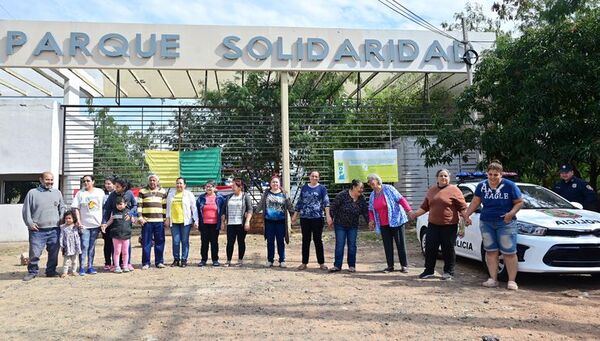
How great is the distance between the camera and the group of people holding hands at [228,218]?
648 cm

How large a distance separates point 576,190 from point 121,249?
311 inches

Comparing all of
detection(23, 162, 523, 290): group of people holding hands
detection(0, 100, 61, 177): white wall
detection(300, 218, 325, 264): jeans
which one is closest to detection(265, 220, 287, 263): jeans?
detection(23, 162, 523, 290): group of people holding hands

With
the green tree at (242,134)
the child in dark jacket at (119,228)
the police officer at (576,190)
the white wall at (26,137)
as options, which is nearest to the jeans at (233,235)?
the child in dark jacket at (119,228)

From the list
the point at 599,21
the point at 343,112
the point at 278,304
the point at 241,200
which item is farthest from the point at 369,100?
the point at 278,304

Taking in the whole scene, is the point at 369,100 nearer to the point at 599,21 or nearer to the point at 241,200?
the point at 599,21

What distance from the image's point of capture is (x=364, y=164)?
41.7 feet

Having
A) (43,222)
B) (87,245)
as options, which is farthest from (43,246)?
(87,245)

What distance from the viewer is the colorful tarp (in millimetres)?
12492

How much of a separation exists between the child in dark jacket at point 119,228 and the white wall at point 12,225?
5949mm

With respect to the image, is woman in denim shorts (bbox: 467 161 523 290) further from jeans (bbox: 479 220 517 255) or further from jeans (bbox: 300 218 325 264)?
jeans (bbox: 300 218 325 264)

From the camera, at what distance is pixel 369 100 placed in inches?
A: 576

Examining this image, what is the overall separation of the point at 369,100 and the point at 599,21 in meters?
6.81

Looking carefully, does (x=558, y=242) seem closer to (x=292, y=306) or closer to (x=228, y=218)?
(x=292, y=306)

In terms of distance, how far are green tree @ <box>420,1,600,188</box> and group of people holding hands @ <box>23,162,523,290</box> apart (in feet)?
11.7
